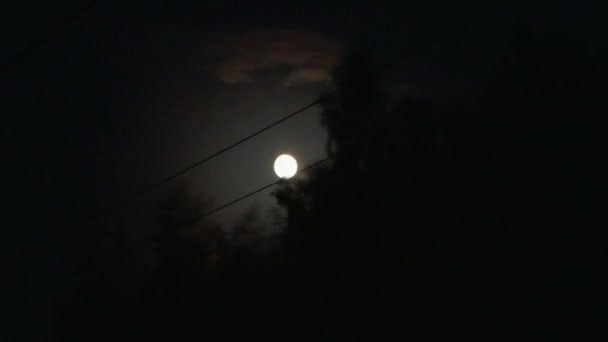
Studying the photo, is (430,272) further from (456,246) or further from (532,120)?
(532,120)

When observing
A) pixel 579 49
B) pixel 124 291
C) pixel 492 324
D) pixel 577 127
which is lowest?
pixel 492 324

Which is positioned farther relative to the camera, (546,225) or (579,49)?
(579,49)

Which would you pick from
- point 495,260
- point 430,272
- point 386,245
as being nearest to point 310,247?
point 386,245

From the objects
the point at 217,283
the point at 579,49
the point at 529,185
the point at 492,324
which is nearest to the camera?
the point at 492,324

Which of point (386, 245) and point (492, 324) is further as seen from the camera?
point (386, 245)

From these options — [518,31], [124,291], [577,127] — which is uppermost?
[124,291]

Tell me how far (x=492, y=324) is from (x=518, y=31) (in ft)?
19.2

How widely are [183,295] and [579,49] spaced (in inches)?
392

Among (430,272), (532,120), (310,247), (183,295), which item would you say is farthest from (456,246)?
(183,295)

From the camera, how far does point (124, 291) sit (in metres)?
23.0

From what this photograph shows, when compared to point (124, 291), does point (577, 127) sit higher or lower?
lower

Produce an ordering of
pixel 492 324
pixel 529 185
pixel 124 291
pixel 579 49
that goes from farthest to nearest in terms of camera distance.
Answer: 1. pixel 124 291
2. pixel 579 49
3. pixel 529 185
4. pixel 492 324

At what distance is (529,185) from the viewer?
1355 centimetres

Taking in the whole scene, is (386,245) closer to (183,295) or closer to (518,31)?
(518,31)
